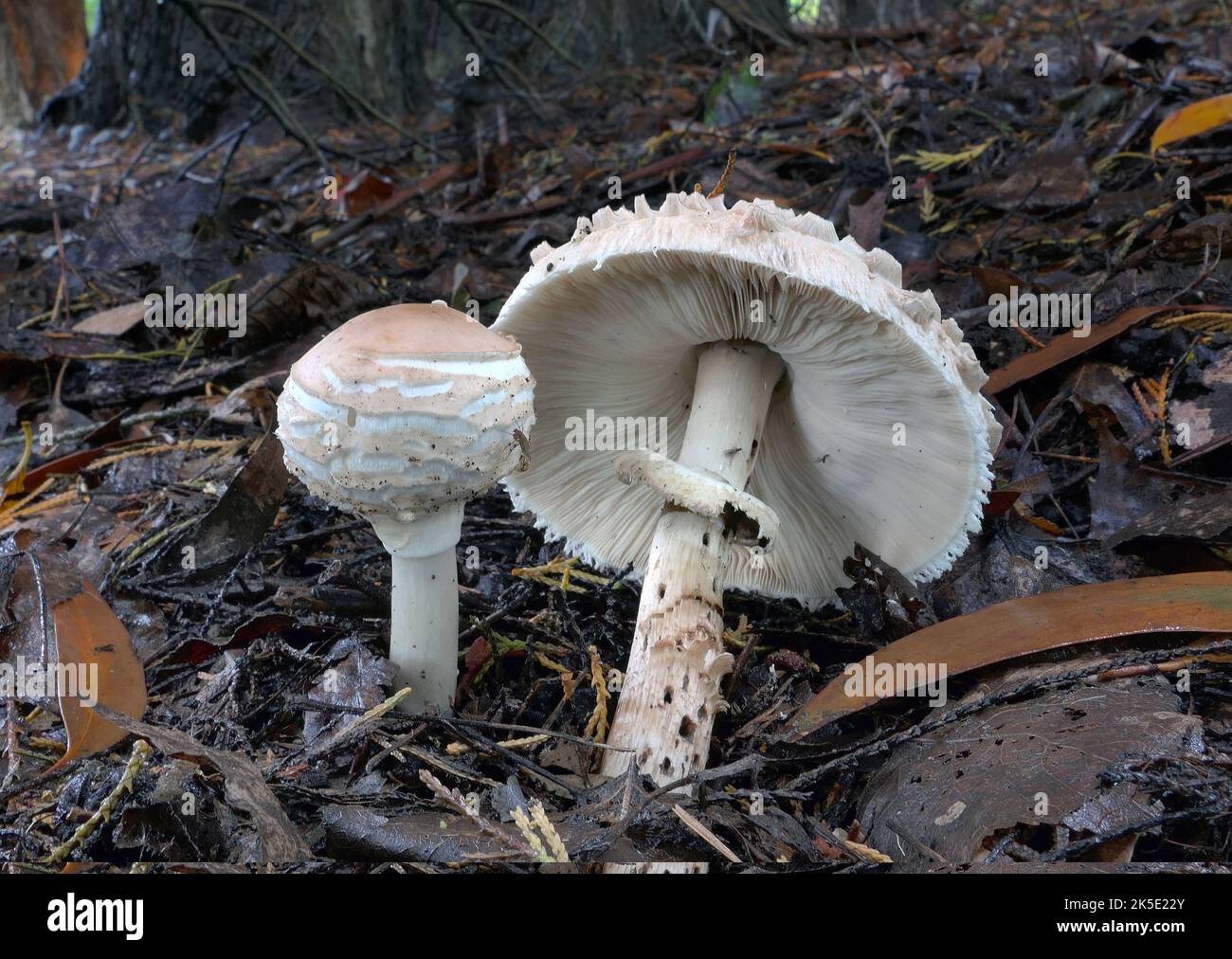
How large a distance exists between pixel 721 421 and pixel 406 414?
1162mm

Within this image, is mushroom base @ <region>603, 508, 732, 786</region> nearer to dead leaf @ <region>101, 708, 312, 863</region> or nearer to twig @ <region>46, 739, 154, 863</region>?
dead leaf @ <region>101, 708, 312, 863</region>

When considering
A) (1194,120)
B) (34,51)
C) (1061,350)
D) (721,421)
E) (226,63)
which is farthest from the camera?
(34,51)

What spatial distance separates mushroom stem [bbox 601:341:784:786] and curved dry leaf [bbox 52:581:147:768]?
4.44 feet

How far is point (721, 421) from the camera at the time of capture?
2.88 meters

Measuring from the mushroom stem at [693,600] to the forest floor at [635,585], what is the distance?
0.13 m

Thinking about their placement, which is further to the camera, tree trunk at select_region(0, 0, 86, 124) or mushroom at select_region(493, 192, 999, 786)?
tree trunk at select_region(0, 0, 86, 124)

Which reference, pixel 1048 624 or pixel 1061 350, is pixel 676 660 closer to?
pixel 1048 624

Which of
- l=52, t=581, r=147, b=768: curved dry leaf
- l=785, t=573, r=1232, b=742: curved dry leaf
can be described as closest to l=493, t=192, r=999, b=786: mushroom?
l=785, t=573, r=1232, b=742: curved dry leaf

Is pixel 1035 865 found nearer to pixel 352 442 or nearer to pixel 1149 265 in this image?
pixel 352 442

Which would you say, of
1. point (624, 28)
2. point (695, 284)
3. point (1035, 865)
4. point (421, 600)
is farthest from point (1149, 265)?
point (624, 28)

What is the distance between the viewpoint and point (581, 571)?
3.43m

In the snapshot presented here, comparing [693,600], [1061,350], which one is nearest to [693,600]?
[693,600]

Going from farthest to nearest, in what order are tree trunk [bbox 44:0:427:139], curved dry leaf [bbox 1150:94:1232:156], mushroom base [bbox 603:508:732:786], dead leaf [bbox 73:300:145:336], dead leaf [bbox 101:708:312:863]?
tree trunk [bbox 44:0:427:139] → dead leaf [bbox 73:300:145:336] → curved dry leaf [bbox 1150:94:1232:156] → mushroom base [bbox 603:508:732:786] → dead leaf [bbox 101:708:312:863]

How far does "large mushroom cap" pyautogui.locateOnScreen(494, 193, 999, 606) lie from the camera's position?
7.64 ft
